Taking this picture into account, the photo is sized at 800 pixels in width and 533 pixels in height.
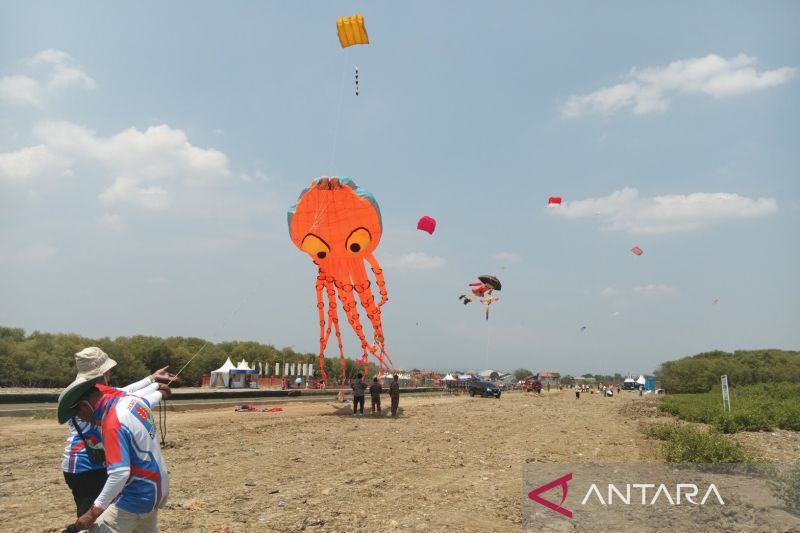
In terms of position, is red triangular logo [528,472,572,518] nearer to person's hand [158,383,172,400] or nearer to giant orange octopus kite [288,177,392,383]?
person's hand [158,383,172,400]

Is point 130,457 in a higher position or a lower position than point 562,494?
higher

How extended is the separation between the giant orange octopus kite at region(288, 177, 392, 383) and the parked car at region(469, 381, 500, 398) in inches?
669

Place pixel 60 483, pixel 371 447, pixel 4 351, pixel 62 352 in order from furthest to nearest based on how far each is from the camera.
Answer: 1. pixel 62 352
2. pixel 4 351
3. pixel 371 447
4. pixel 60 483

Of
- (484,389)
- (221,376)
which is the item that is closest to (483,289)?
(484,389)

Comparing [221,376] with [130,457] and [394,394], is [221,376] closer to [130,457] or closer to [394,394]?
[394,394]

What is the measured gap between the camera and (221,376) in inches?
1762

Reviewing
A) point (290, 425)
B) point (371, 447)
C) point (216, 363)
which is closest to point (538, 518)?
point (371, 447)

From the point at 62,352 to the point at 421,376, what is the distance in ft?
114

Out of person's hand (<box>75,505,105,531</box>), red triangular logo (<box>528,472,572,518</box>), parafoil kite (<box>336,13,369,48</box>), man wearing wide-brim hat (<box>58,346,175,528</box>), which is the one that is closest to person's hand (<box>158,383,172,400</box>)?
man wearing wide-brim hat (<box>58,346,175,528</box>)

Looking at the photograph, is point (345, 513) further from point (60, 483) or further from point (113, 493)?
point (60, 483)

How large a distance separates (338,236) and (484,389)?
824 inches

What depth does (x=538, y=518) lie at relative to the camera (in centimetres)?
697

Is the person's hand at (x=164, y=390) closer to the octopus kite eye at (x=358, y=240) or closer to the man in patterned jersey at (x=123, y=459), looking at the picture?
the man in patterned jersey at (x=123, y=459)

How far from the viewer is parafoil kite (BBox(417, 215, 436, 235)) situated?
25.5 m
